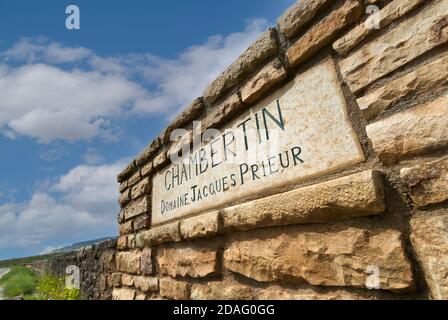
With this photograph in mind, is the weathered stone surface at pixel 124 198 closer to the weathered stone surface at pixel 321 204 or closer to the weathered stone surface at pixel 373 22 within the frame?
the weathered stone surface at pixel 321 204

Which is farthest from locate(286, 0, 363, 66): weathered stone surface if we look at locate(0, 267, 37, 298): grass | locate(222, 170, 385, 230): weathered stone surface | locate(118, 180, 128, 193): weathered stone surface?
locate(0, 267, 37, 298): grass

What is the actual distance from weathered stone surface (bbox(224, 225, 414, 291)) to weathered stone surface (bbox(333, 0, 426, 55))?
66cm

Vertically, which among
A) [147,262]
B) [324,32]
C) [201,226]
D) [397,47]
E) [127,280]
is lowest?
[127,280]

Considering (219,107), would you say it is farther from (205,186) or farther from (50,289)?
(50,289)

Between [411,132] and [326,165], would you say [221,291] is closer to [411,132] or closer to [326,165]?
[326,165]

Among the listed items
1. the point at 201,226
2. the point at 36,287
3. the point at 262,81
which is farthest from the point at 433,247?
the point at 36,287

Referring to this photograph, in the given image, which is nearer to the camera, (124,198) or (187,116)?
(187,116)

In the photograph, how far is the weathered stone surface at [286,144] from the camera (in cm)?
116

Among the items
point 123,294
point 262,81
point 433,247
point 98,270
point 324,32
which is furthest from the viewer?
point 98,270

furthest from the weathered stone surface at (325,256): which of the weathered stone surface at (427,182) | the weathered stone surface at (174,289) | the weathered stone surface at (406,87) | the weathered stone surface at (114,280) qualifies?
the weathered stone surface at (114,280)

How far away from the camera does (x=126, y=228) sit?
9.55ft

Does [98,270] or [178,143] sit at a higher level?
[178,143]

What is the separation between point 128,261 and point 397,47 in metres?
2.52
